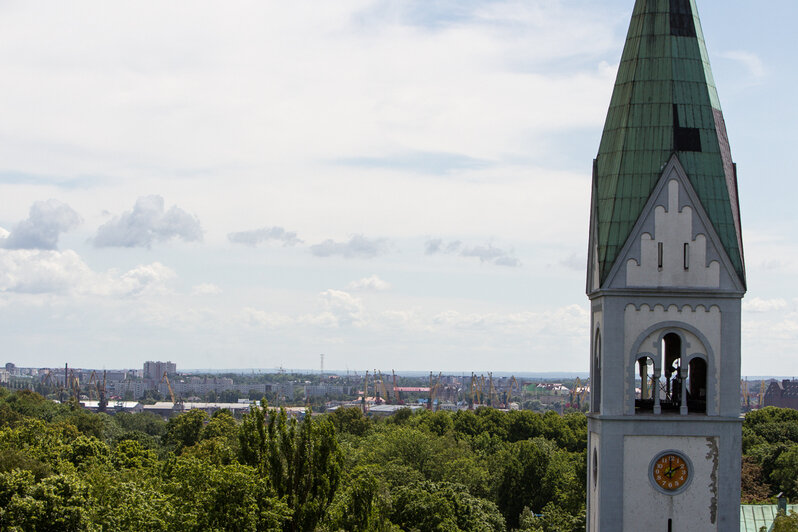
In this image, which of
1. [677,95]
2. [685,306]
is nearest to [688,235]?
[685,306]

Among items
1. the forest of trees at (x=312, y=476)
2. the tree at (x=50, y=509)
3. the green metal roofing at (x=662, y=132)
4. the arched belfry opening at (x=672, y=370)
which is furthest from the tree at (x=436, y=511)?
the green metal roofing at (x=662, y=132)

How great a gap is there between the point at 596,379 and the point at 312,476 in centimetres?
2212

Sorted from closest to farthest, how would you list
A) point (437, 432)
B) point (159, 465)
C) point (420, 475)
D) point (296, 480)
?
1. point (296, 480)
2. point (159, 465)
3. point (420, 475)
4. point (437, 432)

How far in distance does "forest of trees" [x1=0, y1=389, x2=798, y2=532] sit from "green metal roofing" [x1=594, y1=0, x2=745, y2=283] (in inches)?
854

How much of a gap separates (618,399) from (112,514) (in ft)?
76.7

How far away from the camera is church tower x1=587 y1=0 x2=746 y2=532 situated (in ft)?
124

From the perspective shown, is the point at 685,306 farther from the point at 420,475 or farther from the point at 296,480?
the point at 420,475

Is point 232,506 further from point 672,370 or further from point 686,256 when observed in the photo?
Answer: point 686,256

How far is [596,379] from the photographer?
132ft

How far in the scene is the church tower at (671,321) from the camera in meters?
37.7

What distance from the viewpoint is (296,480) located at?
57938 mm

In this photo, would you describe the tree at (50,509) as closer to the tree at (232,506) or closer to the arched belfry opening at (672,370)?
the tree at (232,506)

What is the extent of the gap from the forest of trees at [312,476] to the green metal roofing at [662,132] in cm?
2168

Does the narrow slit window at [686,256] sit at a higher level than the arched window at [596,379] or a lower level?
higher
